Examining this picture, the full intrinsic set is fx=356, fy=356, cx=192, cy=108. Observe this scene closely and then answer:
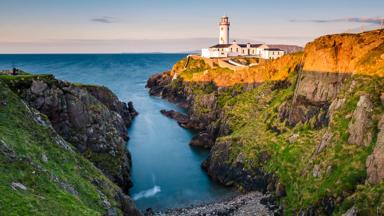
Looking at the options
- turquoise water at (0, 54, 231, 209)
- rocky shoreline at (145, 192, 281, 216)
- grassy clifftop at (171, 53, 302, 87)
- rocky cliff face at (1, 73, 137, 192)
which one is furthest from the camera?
grassy clifftop at (171, 53, 302, 87)

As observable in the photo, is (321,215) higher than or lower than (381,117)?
lower

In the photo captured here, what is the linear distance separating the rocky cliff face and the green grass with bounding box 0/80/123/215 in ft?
24.5

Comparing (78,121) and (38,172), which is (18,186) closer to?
(38,172)

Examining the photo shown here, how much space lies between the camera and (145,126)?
11031 centimetres

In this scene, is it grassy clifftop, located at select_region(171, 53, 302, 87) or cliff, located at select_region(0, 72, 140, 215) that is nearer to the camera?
cliff, located at select_region(0, 72, 140, 215)

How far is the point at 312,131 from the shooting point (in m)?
61.6

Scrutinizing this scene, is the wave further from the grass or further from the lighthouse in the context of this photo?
the lighthouse

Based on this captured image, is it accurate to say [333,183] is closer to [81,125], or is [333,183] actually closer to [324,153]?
[324,153]

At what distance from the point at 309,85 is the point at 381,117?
23.6 meters

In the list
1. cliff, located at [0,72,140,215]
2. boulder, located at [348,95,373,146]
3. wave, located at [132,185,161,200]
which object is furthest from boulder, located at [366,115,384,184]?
wave, located at [132,185,161,200]

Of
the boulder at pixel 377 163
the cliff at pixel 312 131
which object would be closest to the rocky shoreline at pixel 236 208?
the cliff at pixel 312 131

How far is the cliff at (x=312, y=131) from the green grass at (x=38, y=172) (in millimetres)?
26351

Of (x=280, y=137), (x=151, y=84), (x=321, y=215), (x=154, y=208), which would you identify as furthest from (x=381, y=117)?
(x=151, y=84)

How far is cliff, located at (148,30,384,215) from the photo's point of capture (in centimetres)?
4309
